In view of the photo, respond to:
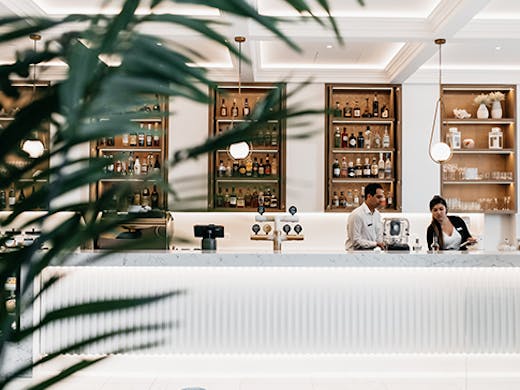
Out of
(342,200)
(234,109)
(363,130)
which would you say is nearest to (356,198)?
(342,200)

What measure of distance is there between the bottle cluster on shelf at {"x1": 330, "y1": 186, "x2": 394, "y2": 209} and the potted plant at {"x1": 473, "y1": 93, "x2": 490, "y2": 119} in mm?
1535

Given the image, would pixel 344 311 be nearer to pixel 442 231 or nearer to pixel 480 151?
pixel 442 231

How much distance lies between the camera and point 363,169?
7402 mm

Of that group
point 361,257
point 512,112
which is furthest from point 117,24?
point 512,112

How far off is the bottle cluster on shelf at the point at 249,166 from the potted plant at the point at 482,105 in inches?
105

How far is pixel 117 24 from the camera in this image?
0.99ft

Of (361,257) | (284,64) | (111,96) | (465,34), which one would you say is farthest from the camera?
(284,64)

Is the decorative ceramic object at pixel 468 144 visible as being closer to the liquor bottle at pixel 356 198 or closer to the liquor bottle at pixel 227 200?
the liquor bottle at pixel 356 198

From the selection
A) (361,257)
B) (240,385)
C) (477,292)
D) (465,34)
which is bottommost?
(240,385)

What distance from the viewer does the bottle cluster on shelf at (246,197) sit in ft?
24.1

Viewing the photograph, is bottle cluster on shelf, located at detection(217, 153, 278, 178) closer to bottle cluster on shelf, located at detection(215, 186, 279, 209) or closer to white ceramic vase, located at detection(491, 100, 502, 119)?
bottle cluster on shelf, located at detection(215, 186, 279, 209)

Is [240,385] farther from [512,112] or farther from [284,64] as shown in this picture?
[512,112]

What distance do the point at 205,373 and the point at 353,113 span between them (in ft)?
13.6

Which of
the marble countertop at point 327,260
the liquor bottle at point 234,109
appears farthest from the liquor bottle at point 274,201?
the marble countertop at point 327,260
